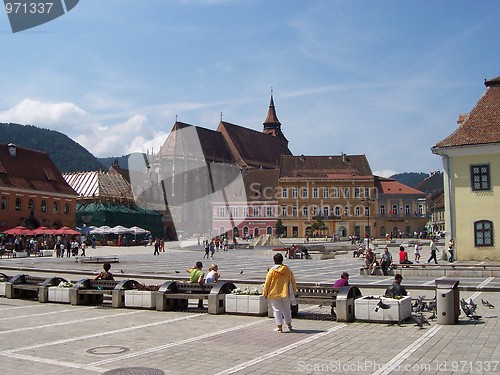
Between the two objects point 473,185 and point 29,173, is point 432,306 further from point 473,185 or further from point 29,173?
point 29,173

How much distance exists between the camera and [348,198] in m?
99.5

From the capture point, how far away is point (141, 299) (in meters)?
14.9

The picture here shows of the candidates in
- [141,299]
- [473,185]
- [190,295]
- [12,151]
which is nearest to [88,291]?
[141,299]

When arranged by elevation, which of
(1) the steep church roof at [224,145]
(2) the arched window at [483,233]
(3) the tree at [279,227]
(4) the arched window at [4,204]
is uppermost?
(1) the steep church roof at [224,145]

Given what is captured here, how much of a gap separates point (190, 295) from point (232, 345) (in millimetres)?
4280

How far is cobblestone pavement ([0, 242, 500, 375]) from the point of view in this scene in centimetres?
830

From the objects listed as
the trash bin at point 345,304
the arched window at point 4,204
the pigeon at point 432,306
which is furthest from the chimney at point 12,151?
the pigeon at point 432,306

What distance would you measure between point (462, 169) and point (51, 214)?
55.1 metres

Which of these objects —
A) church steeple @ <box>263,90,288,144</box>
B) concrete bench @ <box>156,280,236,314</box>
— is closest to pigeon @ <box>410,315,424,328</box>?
concrete bench @ <box>156,280,236,314</box>

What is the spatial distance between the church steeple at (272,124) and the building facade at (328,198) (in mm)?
51292

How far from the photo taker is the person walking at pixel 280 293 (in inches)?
441

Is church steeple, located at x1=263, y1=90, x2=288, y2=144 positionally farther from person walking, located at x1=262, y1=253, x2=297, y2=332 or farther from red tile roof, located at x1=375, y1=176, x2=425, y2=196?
person walking, located at x1=262, y1=253, x2=297, y2=332

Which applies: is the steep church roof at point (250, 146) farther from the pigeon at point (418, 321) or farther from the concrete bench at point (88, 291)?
the pigeon at point (418, 321)

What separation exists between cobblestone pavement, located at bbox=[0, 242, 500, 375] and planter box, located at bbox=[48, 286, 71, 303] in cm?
201
